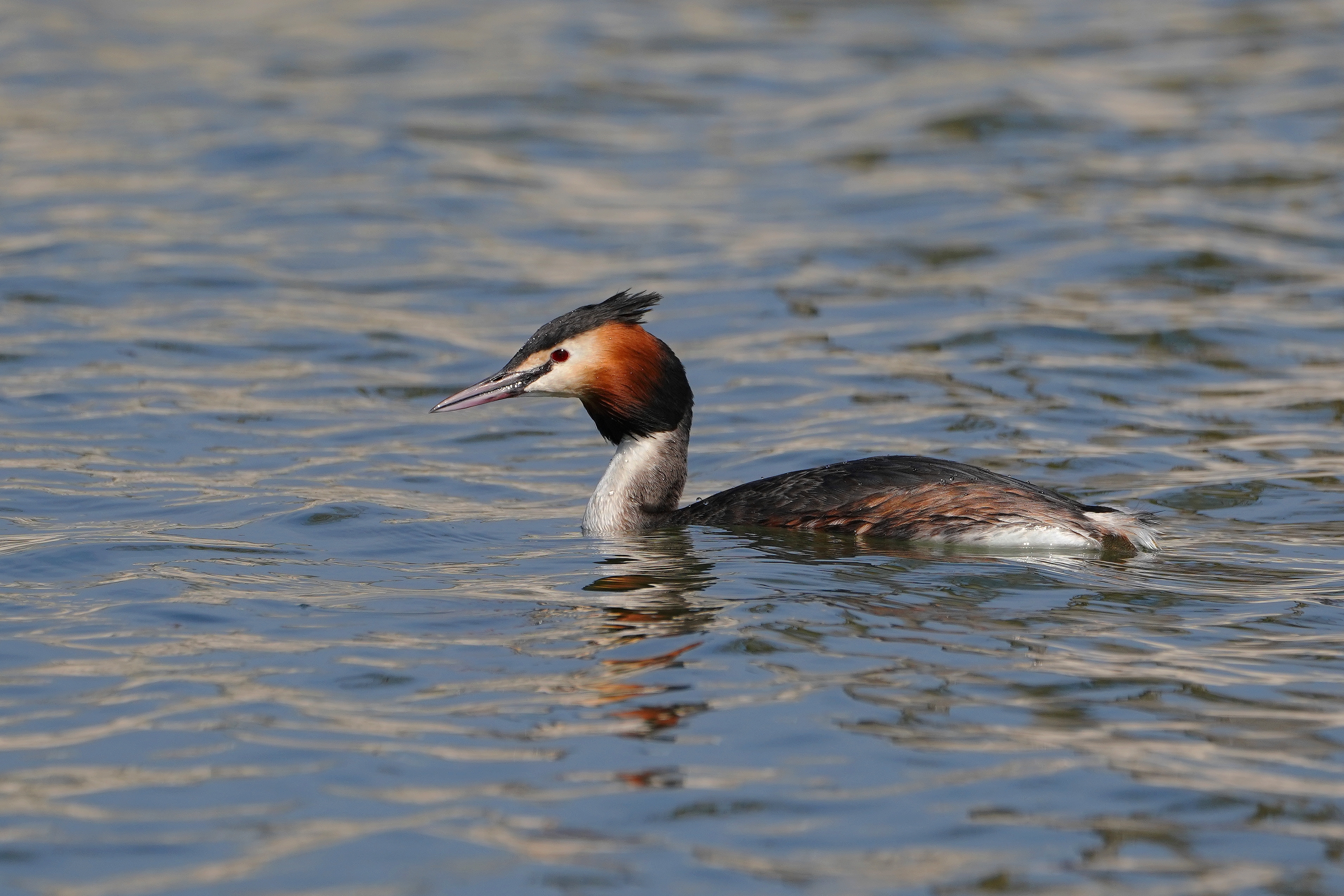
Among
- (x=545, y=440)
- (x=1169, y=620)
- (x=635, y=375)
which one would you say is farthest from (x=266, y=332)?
(x=1169, y=620)

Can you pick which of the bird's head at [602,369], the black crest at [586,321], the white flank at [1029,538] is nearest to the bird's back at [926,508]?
the white flank at [1029,538]

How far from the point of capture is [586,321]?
831cm

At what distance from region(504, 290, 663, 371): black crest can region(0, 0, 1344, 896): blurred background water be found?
36.6 inches

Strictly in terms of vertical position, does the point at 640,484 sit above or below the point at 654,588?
above

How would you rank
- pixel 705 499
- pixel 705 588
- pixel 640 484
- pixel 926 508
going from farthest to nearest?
pixel 705 499 → pixel 640 484 → pixel 926 508 → pixel 705 588

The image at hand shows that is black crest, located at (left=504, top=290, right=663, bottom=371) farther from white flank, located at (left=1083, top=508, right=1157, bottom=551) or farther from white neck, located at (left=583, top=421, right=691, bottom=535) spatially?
white flank, located at (left=1083, top=508, right=1157, bottom=551)

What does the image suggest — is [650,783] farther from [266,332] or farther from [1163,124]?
[1163,124]

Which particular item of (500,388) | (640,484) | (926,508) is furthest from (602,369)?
(926,508)

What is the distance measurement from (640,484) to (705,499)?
50 centimetres

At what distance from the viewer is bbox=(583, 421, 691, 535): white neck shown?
854 centimetres

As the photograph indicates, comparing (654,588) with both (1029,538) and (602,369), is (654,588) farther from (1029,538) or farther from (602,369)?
(1029,538)

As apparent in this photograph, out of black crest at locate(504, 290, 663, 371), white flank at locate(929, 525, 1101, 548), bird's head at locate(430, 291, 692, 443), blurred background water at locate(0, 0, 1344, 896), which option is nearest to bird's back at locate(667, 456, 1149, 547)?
white flank at locate(929, 525, 1101, 548)

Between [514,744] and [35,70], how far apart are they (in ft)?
54.9

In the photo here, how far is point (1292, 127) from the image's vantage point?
18078mm
